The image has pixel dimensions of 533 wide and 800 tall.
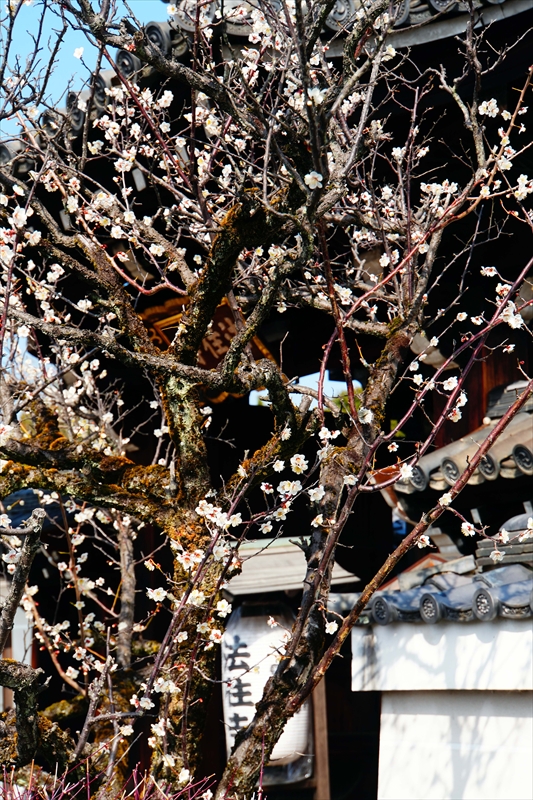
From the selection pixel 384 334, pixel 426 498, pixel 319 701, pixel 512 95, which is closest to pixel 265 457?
pixel 384 334

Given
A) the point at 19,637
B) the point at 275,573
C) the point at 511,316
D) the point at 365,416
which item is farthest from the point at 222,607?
the point at 19,637

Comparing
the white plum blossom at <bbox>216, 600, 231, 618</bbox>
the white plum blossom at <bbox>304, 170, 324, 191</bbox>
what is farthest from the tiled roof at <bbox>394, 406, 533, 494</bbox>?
the white plum blossom at <bbox>304, 170, 324, 191</bbox>

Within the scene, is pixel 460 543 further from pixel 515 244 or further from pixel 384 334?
pixel 515 244

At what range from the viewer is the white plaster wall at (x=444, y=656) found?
4.63m

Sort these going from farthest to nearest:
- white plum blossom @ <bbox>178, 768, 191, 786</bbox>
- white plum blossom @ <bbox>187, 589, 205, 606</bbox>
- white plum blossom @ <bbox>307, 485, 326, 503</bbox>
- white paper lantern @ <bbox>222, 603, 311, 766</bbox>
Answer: white paper lantern @ <bbox>222, 603, 311, 766</bbox>, white plum blossom @ <bbox>307, 485, 326, 503</bbox>, white plum blossom @ <bbox>187, 589, 205, 606</bbox>, white plum blossom @ <bbox>178, 768, 191, 786</bbox>

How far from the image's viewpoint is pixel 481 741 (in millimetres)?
4844

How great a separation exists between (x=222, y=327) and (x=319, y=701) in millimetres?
3337

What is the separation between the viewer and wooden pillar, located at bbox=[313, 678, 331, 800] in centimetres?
765

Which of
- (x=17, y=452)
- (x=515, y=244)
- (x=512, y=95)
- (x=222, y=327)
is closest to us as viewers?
(x=17, y=452)

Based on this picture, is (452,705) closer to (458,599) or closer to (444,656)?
(444,656)

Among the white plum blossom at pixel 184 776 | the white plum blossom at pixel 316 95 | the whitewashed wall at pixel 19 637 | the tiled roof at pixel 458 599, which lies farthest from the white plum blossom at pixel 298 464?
the whitewashed wall at pixel 19 637

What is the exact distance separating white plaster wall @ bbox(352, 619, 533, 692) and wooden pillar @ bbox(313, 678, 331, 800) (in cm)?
237

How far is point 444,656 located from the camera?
5000mm

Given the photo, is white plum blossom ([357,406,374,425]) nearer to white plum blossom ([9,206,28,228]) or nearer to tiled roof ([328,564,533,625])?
tiled roof ([328,564,533,625])
